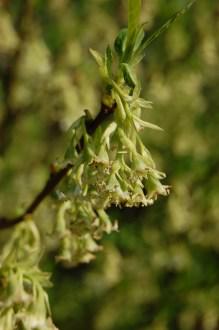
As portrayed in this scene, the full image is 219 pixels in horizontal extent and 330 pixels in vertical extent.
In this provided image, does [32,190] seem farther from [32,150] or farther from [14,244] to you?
[14,244]

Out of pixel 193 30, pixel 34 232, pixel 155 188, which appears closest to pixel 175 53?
pixel 193 30

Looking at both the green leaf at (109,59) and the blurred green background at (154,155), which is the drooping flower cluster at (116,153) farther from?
the blurred green background at (154,155)

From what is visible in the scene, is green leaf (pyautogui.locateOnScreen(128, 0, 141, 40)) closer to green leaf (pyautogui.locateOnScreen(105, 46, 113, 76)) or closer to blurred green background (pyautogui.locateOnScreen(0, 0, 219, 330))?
green leaf (pyautogui.locateOnScreen(105, 46, 113, 76))

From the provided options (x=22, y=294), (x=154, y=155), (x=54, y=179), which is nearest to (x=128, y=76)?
(x=54, y=179)

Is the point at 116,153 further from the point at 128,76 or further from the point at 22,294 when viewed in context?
the point at 22,294

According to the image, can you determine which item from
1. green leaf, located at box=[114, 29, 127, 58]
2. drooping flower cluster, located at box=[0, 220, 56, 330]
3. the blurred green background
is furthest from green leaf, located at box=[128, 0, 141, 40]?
the blurred green background

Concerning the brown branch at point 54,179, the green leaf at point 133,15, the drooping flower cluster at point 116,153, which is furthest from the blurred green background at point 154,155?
the green leaf at point 133,15
